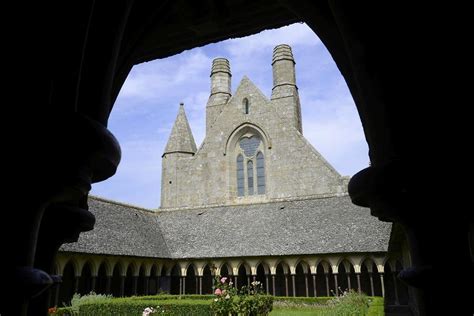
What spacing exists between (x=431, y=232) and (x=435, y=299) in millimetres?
257

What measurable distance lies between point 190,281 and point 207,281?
1052 millimetres

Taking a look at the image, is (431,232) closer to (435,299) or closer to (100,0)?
(435,299)

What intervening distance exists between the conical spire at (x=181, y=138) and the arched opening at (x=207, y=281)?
9.26 meters

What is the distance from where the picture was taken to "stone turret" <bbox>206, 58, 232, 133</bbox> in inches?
1223

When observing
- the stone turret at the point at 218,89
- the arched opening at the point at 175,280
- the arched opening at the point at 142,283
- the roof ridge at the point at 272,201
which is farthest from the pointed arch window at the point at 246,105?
the arched opening at the point at 142,283

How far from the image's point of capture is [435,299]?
167 cm

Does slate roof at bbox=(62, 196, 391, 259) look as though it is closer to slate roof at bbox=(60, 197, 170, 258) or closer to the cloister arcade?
slate roof at bbox=(60, 197, 170, 258)

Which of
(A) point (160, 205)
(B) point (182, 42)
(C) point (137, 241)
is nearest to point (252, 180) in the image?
(A) point (160, 205)

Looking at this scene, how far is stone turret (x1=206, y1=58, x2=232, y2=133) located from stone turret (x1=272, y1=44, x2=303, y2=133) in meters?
3.90

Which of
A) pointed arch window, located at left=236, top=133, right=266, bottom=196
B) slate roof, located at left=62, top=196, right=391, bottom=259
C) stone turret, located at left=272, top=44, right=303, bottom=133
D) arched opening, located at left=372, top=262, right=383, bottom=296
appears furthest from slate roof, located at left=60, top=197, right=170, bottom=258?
stone turret, located at left=272, top=44, right=303, bottom=133

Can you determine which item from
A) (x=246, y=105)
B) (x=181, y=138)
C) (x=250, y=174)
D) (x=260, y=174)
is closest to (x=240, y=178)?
(x=250, y=174)

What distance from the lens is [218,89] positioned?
104 ft

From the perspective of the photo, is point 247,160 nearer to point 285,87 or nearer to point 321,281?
point 285,87

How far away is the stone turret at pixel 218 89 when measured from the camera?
102ft
